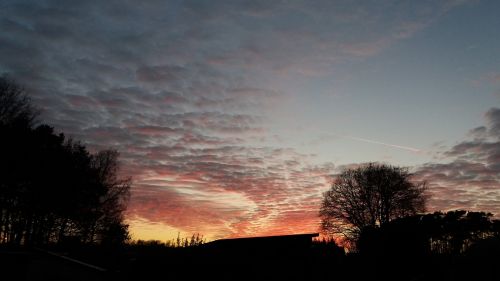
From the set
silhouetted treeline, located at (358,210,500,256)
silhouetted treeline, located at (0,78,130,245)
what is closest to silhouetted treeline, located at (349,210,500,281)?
silhouetted treeline, located at (358,210,500,256)

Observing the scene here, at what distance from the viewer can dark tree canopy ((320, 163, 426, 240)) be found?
44.5 metres

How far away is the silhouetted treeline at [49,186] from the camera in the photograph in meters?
30.7

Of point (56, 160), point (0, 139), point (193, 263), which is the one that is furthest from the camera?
point (56, 160)

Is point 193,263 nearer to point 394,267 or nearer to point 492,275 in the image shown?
point 492,275

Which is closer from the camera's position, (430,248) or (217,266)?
(217,266)

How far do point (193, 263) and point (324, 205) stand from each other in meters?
32.8

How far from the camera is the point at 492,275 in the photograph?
50.3ft

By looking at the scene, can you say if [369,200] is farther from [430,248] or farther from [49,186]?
[49,186]

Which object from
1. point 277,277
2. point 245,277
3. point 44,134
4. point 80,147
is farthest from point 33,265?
point 80,147

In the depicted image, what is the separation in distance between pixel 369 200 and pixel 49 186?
3673 cm

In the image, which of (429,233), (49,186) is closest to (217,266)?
(49,186)

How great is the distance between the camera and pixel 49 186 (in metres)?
35.8

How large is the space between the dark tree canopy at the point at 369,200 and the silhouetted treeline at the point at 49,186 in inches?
1075

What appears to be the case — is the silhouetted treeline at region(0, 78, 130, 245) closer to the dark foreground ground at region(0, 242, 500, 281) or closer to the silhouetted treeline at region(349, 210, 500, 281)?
the dark foreground ground at region(0, 242, 500, 281)
